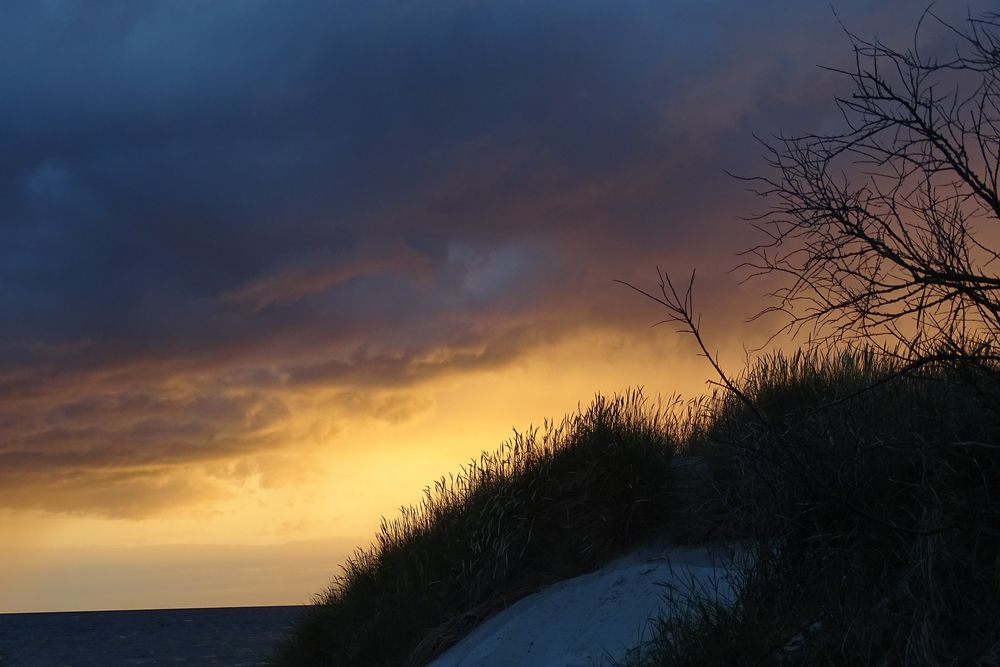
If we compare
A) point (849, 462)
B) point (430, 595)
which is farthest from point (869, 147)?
point (430, 595)

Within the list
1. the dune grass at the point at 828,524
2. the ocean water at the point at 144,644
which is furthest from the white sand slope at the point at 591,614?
the ocean water at the point at 144,644

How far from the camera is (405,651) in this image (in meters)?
11.2

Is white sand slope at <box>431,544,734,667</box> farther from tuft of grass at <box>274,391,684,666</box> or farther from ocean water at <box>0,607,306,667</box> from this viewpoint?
ocean water at <box>0,607,306,667</box>

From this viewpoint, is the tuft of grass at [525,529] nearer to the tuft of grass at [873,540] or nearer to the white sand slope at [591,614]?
the white sand slope at [591,614]

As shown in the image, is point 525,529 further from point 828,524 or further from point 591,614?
point 828,524

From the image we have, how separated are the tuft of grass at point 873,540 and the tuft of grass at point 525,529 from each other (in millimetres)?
2982

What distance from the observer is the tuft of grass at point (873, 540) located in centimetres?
568

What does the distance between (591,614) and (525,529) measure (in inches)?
89.3

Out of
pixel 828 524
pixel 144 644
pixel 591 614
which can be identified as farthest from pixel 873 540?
pixel 144 644

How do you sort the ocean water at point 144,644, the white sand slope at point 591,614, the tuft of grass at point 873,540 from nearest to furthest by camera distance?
1. the tuft of grass at point 873,540
2. the white sand slope at point 591,614
3. the ocean water at point 144,644

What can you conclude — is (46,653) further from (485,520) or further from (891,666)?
(891,666)

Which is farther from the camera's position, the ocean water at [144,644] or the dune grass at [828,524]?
the ocean water at [144,644]

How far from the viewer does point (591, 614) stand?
8836 millimetres

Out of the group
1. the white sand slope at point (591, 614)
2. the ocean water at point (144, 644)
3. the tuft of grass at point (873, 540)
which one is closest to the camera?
the tuft of grass at point (873, 540)
